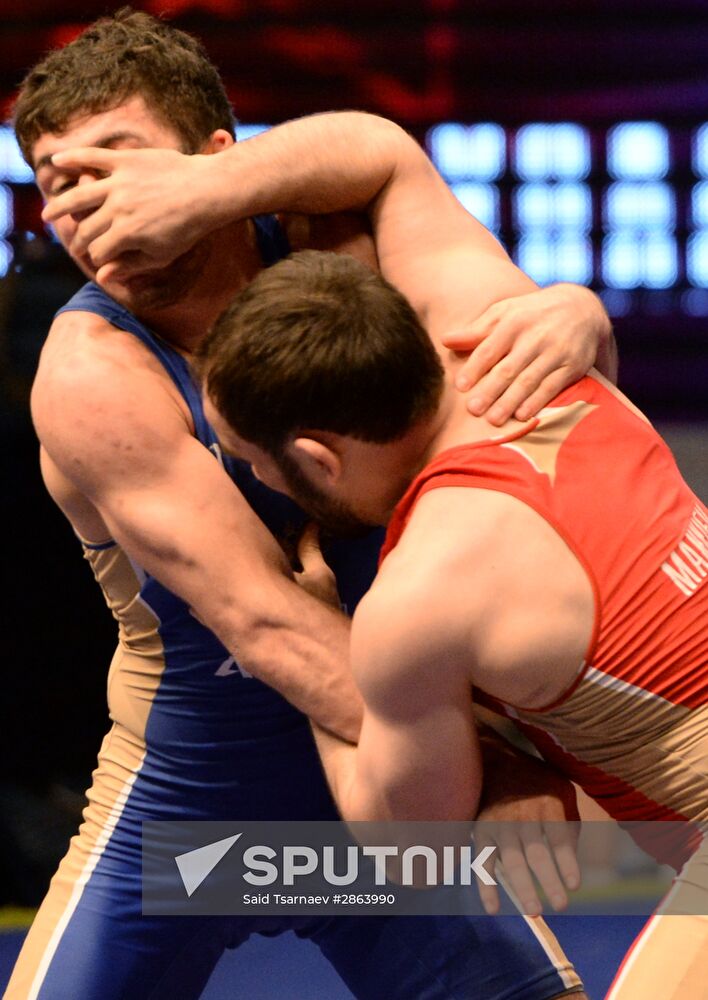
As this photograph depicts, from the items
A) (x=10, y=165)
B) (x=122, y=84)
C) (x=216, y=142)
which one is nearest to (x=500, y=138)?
(x=10, y=165)

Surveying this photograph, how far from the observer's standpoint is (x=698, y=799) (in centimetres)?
152

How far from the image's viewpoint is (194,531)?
1.68 m

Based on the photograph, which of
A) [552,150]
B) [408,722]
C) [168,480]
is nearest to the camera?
[408,722]

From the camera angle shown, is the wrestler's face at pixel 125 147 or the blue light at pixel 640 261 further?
the blue light at pixel 640 261

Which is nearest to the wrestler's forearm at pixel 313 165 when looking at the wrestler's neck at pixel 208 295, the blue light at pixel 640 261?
the wrestler's neck at pixel 208 295

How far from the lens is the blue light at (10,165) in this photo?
3.97 m

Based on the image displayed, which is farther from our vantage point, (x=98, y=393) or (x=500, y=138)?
(x=500, y=138)

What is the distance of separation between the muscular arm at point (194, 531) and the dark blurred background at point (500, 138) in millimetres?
2343

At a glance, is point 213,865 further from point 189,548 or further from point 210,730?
point 189,548

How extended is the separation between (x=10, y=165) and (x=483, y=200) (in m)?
1.41

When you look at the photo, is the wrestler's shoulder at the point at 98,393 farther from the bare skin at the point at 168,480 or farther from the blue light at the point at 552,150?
the blue light at the point at 552,150

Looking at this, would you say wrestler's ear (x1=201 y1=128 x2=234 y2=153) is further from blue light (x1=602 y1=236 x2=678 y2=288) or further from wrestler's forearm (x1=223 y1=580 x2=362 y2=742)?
blue light (x1=602 y1=236 x2=678 y2=288)

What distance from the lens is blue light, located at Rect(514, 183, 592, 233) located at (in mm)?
4082

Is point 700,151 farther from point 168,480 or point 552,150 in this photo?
point 168,480
